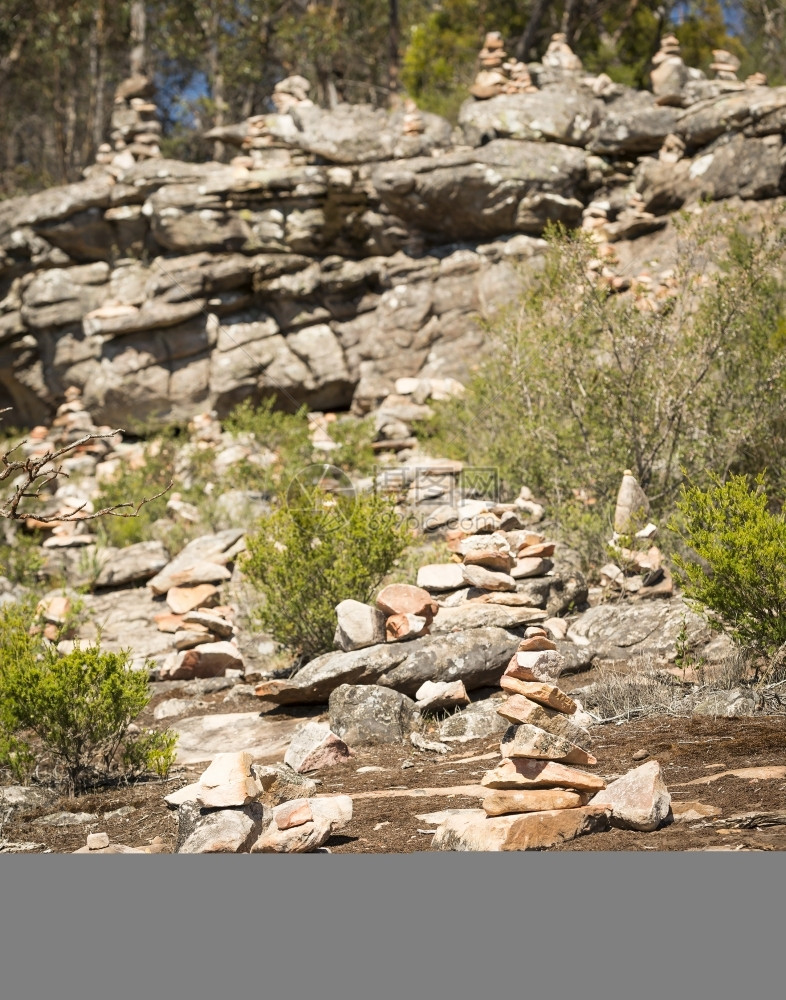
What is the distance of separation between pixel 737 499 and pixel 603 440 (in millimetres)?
3688

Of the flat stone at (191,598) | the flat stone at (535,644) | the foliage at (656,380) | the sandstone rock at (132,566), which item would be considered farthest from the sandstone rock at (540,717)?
the sandstone rock at (132,566)

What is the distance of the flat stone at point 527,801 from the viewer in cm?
411

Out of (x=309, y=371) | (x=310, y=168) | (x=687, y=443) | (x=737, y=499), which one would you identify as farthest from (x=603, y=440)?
(x=310, y=168)

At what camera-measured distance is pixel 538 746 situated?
4.40 m

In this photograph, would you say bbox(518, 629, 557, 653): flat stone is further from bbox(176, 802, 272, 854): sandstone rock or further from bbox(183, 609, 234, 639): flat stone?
bbox(183, 609, 234, 639): flat stone

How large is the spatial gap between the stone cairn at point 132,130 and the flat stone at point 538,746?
46.1 feet

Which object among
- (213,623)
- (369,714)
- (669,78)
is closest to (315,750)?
(369,714)

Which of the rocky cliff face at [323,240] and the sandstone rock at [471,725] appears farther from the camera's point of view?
the rocky cliff face at [323,240]

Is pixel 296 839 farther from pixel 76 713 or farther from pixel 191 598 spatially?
pixel 191 598

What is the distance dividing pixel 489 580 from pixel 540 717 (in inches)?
98.7

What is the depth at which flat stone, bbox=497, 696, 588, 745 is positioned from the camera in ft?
15.9

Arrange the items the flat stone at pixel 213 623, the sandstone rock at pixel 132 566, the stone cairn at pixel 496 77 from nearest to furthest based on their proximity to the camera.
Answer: the flat stone at pixel 213 623 → the sandstone rock at pixel 132 566 → the stone cairn at pixel 496 77

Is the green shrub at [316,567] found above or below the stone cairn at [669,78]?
below

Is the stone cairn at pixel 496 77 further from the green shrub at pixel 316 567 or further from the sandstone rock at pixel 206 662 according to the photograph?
the sandstone rock at pixel 206 662
